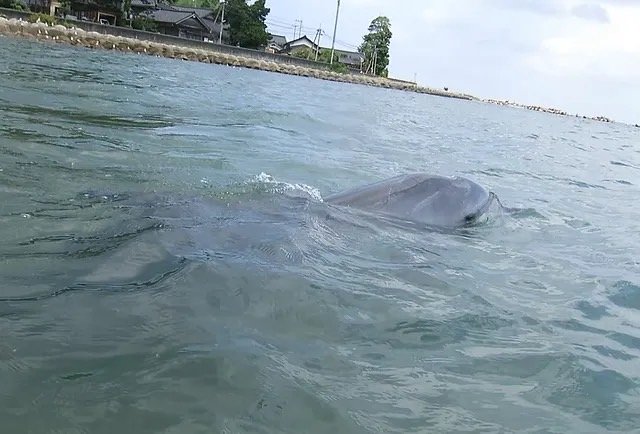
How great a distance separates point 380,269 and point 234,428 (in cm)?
240

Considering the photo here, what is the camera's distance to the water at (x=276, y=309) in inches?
106

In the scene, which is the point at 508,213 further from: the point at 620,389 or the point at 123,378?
the point at 123,378

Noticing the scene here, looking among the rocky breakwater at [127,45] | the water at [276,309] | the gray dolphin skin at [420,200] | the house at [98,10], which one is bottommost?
the water at [276,309]

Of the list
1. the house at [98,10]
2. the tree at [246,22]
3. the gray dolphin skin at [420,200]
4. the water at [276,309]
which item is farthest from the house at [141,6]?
the gray dolphin skin at [420,200]

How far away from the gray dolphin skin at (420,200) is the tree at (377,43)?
293ft

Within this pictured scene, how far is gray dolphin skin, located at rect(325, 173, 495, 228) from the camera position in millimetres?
6098

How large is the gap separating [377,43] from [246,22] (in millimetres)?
27598

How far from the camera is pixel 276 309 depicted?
12.0 ft

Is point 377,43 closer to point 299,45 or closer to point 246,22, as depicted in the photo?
point 299,45

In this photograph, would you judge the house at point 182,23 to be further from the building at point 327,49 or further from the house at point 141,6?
the building at point 327,49

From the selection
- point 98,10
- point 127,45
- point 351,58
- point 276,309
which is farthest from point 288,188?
point 351,58

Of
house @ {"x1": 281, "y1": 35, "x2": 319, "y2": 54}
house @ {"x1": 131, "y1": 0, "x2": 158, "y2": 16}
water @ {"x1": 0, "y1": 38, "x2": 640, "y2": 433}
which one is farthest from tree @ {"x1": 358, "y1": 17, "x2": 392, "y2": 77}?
water @ {"x1": 0, "y1": 38, "x2": 640, "y2": 433}

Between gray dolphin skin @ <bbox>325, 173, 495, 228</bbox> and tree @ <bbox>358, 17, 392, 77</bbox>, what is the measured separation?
293 ft

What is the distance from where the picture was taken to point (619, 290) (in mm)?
5121
